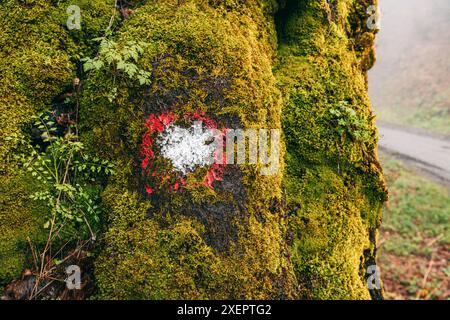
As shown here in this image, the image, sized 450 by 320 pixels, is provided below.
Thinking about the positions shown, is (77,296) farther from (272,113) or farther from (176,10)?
(176,10)

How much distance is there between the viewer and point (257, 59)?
11.7 ft

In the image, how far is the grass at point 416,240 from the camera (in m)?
8.02

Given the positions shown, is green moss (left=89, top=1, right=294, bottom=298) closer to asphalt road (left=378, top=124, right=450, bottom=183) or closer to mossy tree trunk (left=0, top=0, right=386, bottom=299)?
mossy tree trunk (left=0, top=0, right=386, bottom=299)

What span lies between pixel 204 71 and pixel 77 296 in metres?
2.28

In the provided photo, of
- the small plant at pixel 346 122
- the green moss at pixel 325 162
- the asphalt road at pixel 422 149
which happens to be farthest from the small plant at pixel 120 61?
the asphalt road at pixel 422 149

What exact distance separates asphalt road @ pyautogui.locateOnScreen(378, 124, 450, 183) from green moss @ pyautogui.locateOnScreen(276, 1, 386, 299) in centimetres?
1003

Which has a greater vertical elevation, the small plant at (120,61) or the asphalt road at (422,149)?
the small plant at (120,61)

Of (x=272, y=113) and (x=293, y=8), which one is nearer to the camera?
(x=272, y=113)

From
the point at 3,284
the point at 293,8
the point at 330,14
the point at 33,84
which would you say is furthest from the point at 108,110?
the point at 330,14

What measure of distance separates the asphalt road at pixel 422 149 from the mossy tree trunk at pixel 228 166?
10.4m

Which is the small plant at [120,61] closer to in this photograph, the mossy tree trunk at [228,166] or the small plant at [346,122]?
the mossy tree trunk at [228,166]

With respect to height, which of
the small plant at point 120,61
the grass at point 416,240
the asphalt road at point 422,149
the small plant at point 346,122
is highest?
the small plant at point 120,61

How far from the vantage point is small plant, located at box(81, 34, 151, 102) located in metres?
3.10
